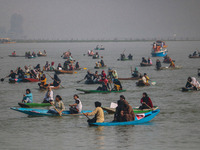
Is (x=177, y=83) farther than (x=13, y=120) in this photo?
Yes

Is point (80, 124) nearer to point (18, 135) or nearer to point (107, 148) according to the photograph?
point (18, 135)

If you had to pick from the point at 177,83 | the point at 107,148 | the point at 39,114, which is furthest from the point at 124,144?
the point at 177,83

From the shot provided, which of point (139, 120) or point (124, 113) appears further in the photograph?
point (139, 120)

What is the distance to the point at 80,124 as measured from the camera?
24781mm

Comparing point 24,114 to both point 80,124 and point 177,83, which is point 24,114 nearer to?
point 80,124

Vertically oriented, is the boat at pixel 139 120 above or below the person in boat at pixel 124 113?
below

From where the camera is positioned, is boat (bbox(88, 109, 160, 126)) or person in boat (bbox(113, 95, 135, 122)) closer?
person in boat (bbox(113, 95, 135, 122))

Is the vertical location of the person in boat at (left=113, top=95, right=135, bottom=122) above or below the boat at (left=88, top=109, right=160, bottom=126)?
above

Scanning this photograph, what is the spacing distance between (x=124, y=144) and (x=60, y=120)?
22.4 ft

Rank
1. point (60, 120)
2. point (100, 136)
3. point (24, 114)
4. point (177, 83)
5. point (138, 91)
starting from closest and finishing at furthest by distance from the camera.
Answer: point (100, 136)
point (60, 120)
point (24, 114)
point (138, 91)
point (177, 83)

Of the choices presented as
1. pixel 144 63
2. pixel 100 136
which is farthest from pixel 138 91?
pixel 144 63

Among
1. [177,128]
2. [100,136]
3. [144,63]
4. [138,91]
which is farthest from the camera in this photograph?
[144,63]

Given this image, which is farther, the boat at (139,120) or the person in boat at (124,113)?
the boat at (139,120)

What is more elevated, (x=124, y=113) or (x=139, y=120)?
(x=124, y=113)
